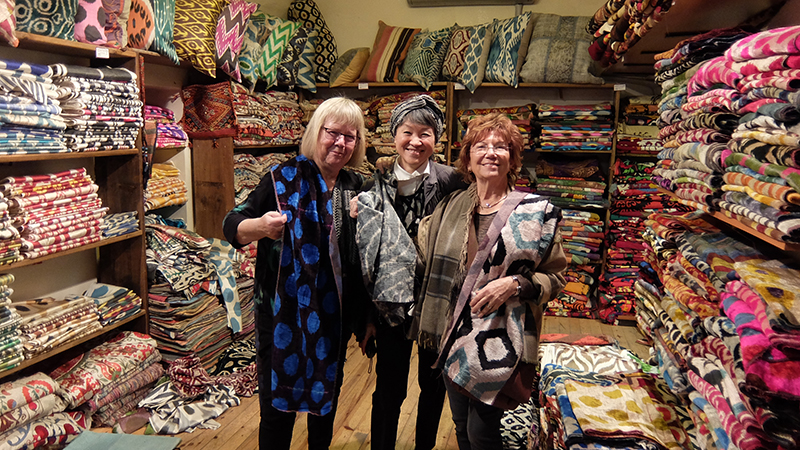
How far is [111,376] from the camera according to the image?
2.56 meters

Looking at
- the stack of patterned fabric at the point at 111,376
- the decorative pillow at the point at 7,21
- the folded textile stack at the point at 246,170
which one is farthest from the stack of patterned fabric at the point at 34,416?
the folded textile stack at the point at 246,170

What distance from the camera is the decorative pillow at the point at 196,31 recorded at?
3.02m

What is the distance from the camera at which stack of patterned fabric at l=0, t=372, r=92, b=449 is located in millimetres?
2104

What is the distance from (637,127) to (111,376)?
3.92 meters

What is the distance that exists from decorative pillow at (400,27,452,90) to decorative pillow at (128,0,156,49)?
6.95 ft

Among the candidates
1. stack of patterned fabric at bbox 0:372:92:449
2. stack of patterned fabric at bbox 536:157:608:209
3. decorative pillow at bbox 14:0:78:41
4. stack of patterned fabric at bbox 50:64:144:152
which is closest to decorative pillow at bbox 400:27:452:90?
stack of patterned fabric at bbox 536:157:608:209

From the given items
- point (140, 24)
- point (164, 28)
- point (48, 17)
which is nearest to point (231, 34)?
point (164, 28)

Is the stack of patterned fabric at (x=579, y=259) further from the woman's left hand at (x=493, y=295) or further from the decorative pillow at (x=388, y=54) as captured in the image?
the woman's left hand at (x=493, y=295)

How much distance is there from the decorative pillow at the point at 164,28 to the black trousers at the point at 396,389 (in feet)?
6.67

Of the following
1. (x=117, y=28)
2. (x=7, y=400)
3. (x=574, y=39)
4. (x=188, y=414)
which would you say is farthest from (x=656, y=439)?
(x=574, y=39)

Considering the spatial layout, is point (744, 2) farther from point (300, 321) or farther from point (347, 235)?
point (300, 321)

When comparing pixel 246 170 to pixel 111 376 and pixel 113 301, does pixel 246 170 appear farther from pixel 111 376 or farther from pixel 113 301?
pixel 111 376

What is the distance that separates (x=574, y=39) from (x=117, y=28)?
10.4 feet

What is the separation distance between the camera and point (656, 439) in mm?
1533
